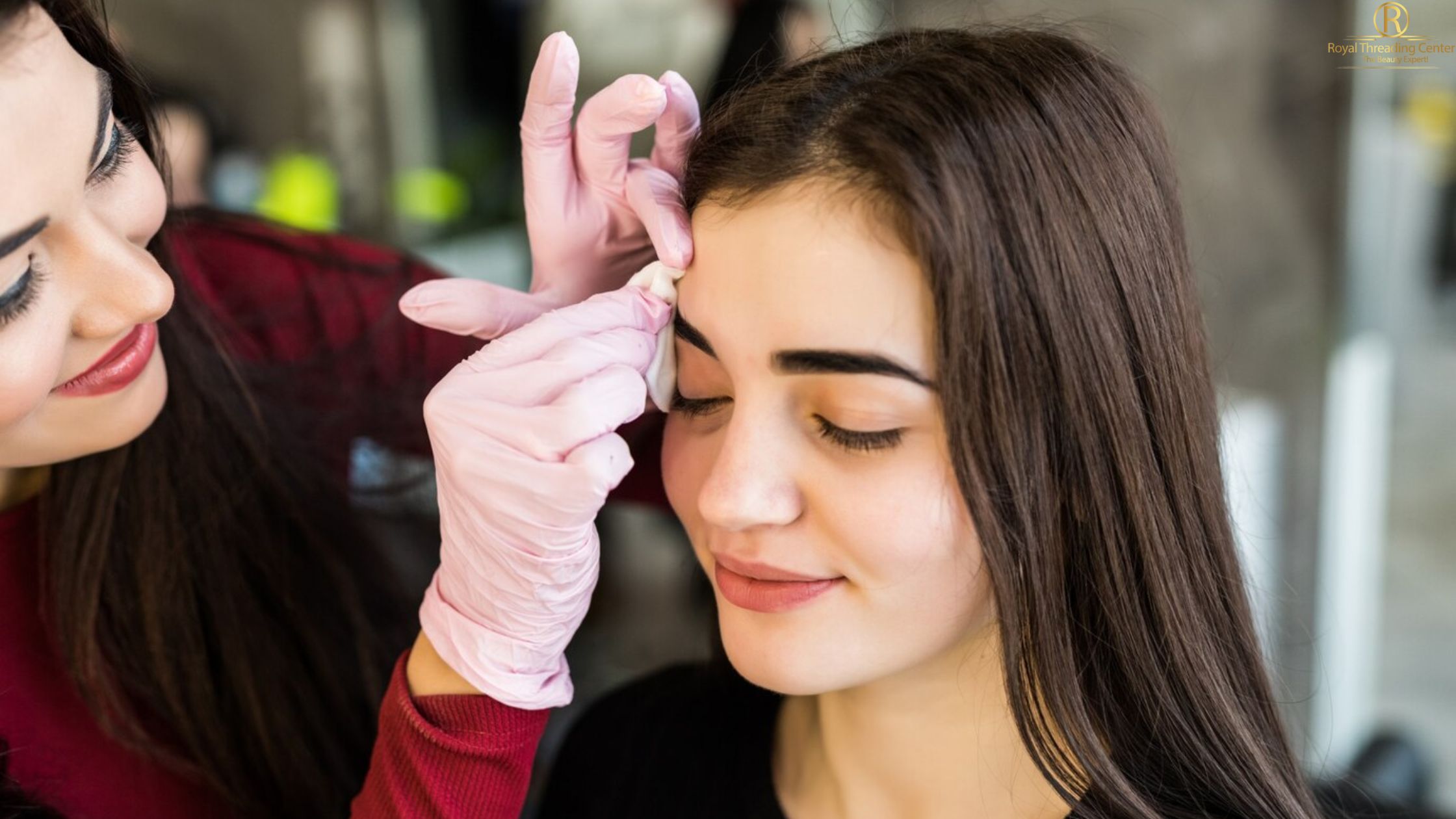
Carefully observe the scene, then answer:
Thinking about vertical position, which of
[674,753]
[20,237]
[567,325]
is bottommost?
[674,753]

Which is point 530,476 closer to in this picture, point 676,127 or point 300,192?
point 676,127

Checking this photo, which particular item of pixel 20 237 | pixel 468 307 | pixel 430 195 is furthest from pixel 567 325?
pixel 430 195

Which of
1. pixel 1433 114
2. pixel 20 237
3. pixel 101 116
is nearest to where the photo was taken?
pixel 20 237

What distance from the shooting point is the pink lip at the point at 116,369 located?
99 centimetres

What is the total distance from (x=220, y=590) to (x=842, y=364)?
76 centimetres

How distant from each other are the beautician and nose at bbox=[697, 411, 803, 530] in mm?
78

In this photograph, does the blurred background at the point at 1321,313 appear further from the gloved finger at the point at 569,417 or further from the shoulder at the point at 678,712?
the gloved finger at the point at 569,417

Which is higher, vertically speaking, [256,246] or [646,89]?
[646,89]

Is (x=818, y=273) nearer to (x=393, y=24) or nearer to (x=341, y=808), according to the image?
(x=341, y=808)

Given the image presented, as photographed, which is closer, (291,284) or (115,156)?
(115,156)

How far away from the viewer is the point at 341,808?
1303 mm

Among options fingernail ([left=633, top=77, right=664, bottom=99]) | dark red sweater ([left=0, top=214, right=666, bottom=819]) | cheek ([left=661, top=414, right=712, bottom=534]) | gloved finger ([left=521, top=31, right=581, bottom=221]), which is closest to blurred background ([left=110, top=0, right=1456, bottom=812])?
dark red sweater ([left=0, top=214, right=666, bottom=819])

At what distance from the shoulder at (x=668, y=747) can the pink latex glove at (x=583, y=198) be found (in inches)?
18.2

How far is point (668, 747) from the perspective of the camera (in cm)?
127
